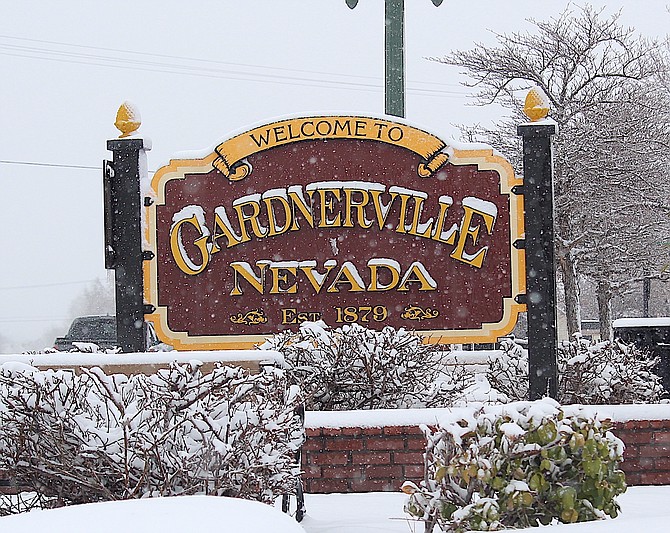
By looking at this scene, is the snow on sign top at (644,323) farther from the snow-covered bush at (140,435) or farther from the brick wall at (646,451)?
the snow-covered bush at (140,435)

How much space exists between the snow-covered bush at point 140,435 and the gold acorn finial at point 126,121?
12.4 ft

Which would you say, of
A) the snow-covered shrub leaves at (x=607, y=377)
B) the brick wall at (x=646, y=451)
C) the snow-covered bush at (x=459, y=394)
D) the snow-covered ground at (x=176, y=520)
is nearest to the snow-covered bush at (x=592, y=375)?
the snow-covered shrub leaves at (x=607, y=377)

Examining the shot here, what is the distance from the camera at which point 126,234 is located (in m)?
8.41

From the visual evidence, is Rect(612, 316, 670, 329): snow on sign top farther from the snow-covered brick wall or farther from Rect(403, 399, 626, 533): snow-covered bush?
Rect(403, 399, 626, 533): snow-covered bush

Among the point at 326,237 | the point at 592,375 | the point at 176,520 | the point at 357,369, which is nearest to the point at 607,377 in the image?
the point at 592,375

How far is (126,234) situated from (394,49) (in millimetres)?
3718

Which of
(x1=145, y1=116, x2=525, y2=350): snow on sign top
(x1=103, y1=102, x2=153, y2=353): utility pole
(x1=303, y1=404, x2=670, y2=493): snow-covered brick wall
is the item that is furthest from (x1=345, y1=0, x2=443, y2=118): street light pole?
(x1=303, y1=404, x2=670, y2=493): snow-covered brick wall

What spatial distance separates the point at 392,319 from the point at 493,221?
1245 millimetres

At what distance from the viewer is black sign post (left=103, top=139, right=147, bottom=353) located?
835 centimetres

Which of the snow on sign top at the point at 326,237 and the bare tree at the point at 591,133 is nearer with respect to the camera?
the snow on sign top at the point at 326,237

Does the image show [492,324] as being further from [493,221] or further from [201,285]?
[201,285]

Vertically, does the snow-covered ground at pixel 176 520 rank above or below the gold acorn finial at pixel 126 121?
below

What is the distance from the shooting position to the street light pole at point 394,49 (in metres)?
10.3

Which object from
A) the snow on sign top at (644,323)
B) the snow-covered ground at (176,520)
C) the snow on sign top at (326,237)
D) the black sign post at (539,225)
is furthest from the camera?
the snow on sign top at (644,323)
